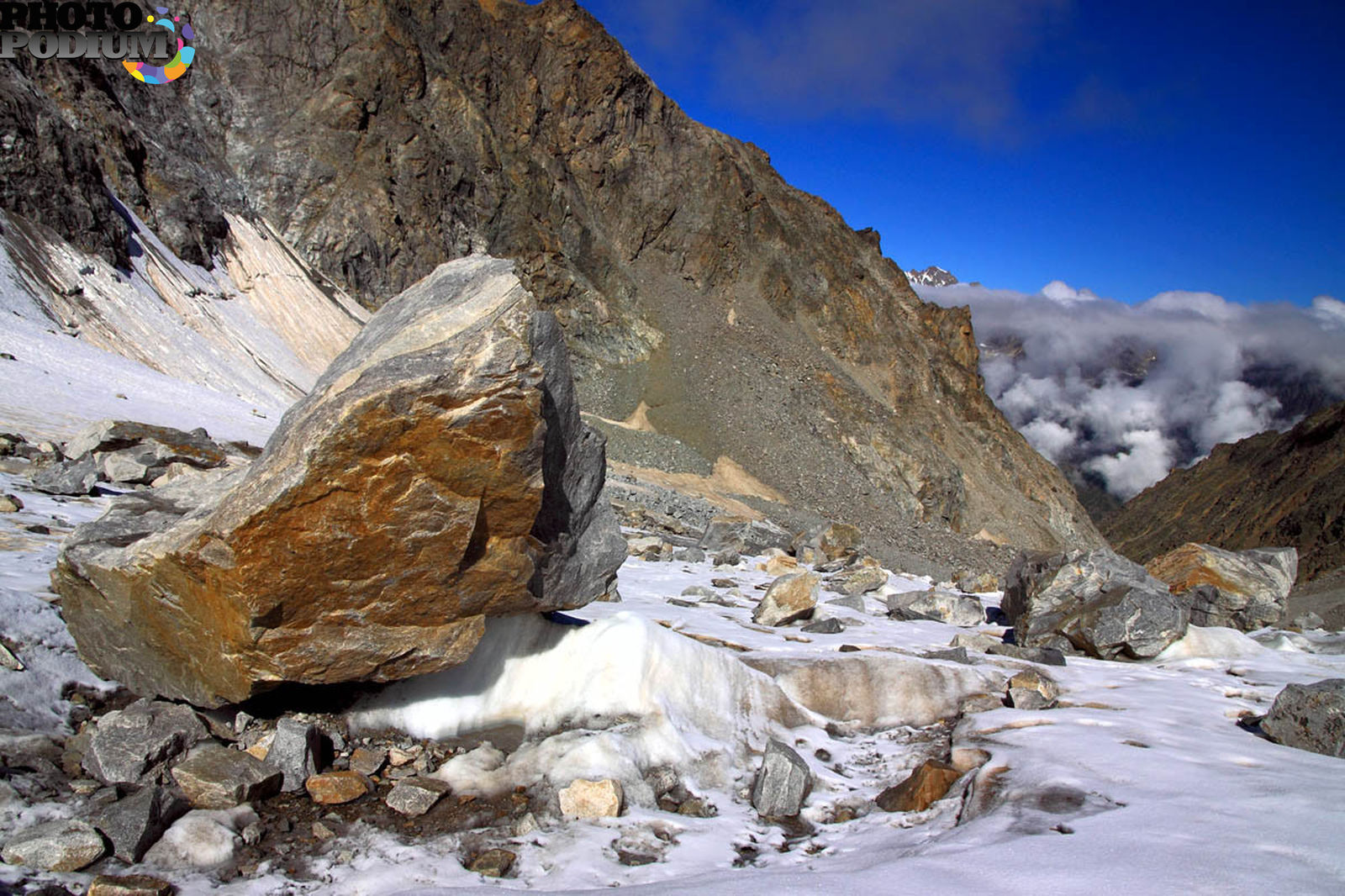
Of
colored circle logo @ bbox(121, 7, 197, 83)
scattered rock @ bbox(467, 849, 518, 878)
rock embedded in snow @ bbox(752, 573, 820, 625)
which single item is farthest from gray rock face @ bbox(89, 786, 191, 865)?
colored circle logo @ bbox(121, 7, 197, 83)

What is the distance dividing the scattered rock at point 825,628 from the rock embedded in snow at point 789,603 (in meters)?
0.27

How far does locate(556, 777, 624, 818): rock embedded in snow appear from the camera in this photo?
4523mm

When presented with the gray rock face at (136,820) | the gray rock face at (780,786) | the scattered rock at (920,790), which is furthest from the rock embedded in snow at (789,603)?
the gray rock face at (136,820)

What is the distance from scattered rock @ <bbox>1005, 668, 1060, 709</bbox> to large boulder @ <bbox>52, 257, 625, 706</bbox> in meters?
4.01

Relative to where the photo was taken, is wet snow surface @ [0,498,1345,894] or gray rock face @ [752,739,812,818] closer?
wet snow surface @ [0,498,1345,894]

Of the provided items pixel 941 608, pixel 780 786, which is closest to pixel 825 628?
pixel 941 608

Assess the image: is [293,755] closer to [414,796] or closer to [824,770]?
[414,796]

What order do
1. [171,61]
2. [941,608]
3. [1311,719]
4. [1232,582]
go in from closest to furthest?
[1311,719] → [941,608] → [1232,582] → [171,61]

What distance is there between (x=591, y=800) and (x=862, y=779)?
1.93 m

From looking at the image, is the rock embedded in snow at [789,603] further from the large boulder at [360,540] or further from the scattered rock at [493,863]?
the scattered rock at [493,863]

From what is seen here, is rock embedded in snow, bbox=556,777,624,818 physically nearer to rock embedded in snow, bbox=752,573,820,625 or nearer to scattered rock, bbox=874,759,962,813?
scattered rock, bbox=874,759,962,813

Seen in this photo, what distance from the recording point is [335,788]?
454cm

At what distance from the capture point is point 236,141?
1844 inches

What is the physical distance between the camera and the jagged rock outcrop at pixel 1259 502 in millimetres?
70812
